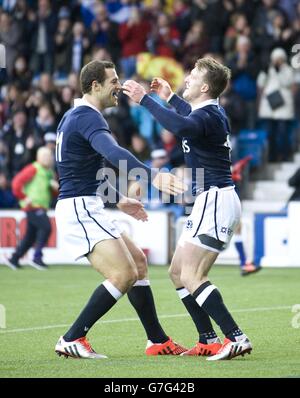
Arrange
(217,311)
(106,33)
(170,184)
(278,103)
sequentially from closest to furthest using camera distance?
(170,184) → (217,311) → (278,103) → (106,33)

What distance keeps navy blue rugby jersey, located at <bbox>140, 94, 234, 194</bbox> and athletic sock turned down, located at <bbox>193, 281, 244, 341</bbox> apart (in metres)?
0.87

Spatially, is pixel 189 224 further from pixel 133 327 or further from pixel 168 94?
pixel 133 327

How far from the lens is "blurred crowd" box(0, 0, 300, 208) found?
2158cm

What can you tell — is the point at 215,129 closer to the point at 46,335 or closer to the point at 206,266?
the point at 206,266

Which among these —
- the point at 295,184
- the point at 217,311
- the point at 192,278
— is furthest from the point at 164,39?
the point at 217,311

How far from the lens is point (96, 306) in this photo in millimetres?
9086

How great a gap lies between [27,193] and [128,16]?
627 cm

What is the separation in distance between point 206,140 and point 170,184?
3.00 feet

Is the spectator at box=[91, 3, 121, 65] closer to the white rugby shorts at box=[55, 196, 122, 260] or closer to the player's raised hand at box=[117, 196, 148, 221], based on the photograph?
the player's raised hand at box=[117, 196, 148, 221]

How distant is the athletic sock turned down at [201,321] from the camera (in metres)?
9.47

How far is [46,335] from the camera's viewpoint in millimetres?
10797

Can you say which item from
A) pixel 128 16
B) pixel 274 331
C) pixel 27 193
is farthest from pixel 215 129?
pixel 128 16

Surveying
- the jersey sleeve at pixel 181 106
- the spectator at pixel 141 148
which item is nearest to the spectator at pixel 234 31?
the spectator at pixel 141 148

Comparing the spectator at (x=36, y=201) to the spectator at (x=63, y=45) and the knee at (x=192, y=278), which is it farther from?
the knee at (x=192, y=278)
